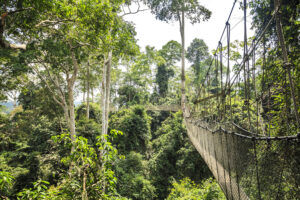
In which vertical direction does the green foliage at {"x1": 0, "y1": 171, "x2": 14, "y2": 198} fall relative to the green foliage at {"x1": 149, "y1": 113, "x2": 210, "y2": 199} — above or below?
above

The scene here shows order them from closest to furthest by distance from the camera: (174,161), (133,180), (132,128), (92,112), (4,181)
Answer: (4,181) → (133,180) → (174,161) → (132,128) → (92,112)

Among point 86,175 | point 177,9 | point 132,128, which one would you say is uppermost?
point 177,9

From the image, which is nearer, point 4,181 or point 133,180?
point 4,181

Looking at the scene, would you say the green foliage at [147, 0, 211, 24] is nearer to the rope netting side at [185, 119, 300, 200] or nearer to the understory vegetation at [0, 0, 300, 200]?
the understory vegetation at [0, 0, 300, 200]

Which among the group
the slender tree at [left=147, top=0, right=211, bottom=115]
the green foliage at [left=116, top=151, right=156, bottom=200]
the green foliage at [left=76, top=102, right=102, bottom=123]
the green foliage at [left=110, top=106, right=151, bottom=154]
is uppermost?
the slender tree at [left=147, top=0, right=211, bottom=115]

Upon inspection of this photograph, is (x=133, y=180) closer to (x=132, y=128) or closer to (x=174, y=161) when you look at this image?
(x=174, y=161)

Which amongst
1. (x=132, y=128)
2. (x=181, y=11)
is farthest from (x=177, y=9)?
(x=132, y=128)

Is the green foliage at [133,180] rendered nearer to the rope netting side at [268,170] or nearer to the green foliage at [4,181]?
the rope netting side at [268,170]

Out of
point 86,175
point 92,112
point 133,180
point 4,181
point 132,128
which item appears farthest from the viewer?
point 92,112

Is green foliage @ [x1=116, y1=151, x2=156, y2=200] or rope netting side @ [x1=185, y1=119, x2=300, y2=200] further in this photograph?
green foliage @ [x1=116, y1=151, x2=156, y2=200]

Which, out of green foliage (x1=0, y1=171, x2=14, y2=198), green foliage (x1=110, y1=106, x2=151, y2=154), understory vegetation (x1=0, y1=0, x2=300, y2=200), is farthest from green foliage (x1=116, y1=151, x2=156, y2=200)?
green foliage (x1=0, y1=171, x2=14, y2=198)

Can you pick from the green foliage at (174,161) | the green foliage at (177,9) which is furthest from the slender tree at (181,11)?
the green foliage at (174,161)

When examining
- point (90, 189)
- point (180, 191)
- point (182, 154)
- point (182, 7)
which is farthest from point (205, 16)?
Answer: point (90, 189)

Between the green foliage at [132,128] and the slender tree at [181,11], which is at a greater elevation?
the slender tree at [181,11]
